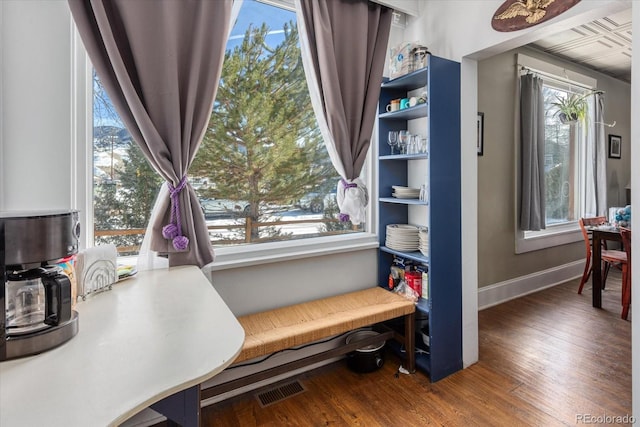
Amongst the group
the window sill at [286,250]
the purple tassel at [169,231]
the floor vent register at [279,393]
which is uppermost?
the purple tassel at [169,231]

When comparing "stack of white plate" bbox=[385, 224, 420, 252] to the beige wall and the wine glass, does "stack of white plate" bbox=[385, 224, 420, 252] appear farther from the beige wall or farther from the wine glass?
the beige wall

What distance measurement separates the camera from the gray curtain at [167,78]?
4.88 ft

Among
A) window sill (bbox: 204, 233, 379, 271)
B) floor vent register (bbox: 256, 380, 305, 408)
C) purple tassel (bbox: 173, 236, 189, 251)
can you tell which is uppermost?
purple tassel (bbox: 173, 236, 189, 251)

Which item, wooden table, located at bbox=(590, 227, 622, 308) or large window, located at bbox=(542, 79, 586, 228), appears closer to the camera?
wooden table, located at bbox=(590, 227, 622, 308)

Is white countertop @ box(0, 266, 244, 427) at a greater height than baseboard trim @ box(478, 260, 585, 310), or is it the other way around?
white countertop @ box(0, 266, 244, 427)

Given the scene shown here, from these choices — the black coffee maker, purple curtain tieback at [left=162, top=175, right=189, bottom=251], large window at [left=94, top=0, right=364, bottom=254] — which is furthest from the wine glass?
the black coffee maker

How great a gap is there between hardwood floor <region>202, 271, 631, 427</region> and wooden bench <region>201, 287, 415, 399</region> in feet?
0.79

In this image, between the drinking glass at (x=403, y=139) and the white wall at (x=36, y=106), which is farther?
the drinking glass at (x=403, y=139)

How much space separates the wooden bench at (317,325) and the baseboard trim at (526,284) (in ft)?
4.71

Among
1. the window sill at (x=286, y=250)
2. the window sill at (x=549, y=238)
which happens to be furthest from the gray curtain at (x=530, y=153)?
the window sill at (x=286, y=250)

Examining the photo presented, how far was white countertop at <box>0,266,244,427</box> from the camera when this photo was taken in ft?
2.06

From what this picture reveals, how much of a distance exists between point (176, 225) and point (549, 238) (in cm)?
410

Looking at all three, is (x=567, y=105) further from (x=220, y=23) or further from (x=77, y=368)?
(x=77, y=368)

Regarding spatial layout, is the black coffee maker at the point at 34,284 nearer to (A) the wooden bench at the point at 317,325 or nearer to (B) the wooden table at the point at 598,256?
(A) the wooden bench at the point at 317,325
